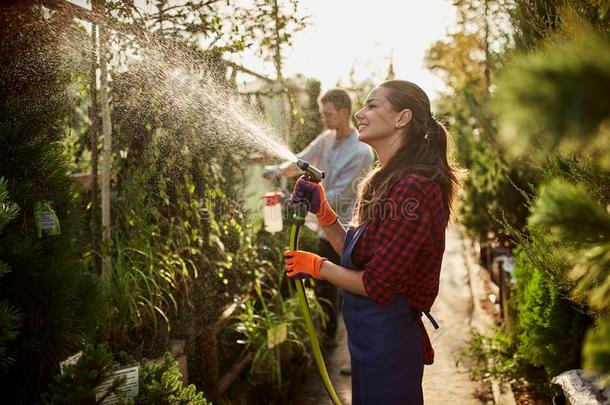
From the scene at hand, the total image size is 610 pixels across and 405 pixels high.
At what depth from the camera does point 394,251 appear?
1887 millimetres

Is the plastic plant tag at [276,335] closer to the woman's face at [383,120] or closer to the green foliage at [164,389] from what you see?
the green foliage at [164,389]

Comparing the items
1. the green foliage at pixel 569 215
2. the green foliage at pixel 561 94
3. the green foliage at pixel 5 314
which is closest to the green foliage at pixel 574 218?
the green foliage at pixel 569 215

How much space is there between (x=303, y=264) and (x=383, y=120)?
0.73 m

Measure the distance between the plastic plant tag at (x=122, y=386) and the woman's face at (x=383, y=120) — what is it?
4.47 feet

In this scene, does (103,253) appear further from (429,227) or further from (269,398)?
(429,227)

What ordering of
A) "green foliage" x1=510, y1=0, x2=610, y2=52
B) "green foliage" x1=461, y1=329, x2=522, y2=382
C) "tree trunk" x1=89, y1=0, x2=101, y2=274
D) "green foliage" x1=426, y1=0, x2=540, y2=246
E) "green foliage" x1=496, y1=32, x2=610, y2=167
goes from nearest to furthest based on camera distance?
"green foliage" x1=496, y1=32, x2=610, y2=167 < "green foliage" x1=510, y1=0, x2=610, y2=52 < "tree trunk" x1=89, y1=0, x2=101, y2=274 < "green foliage" x1=461, y1=329, x2=522, y2=382 < "green foliage" x1=426, y1=0, x2=540, y2=246

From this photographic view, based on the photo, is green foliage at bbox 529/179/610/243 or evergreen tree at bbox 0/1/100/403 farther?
evergreen tree at bbox 0/1/100/403

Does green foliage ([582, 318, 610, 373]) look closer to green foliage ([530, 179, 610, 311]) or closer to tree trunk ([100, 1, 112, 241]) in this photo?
green foliage ([530, 179, 610, 311])

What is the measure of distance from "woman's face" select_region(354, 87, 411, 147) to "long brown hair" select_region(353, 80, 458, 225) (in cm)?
3

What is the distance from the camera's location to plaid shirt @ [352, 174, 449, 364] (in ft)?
6.22

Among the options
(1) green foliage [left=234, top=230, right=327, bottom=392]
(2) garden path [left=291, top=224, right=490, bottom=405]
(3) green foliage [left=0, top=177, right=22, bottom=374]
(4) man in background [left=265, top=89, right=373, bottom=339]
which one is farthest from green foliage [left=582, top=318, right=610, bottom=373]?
(4) man in background [left=265, top=89, right=373, bottom=339]

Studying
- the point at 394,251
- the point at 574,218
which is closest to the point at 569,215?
the point at 574,218

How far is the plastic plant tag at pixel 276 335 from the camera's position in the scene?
3447 mm

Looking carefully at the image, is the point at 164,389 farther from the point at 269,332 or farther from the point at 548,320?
the point at 548,320
